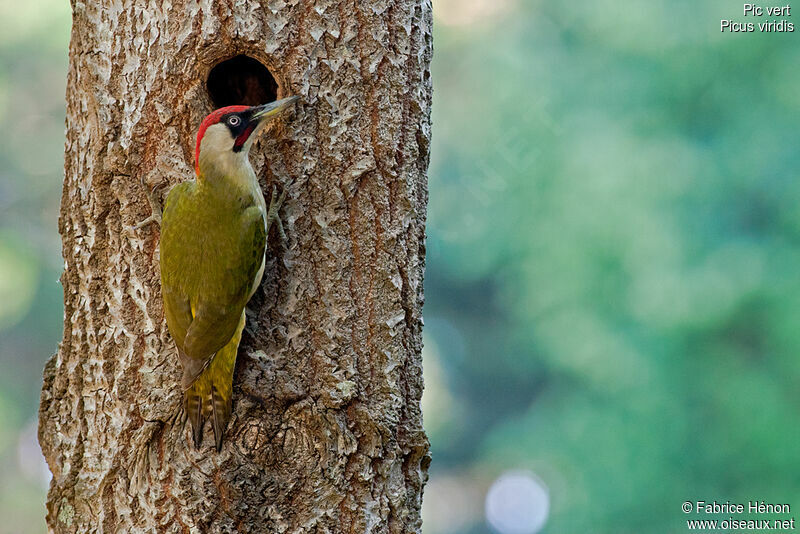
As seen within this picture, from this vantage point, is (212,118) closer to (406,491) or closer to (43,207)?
(406,491)

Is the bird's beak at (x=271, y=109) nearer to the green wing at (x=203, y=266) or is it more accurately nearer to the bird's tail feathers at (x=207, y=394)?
the green wing at (x=203, y=266)

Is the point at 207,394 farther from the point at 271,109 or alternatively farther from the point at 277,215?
the point at 271,109

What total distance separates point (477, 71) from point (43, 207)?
12.8ft

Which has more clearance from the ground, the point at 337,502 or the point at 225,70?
the point at 225,70

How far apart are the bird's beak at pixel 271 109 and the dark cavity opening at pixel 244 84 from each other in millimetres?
282

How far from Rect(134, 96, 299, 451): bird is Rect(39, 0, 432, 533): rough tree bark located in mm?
52

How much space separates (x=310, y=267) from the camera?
7.45 feet

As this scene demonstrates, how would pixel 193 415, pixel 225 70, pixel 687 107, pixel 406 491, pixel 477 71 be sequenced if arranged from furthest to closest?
pixel 477 71 < pixel 687 107 < pixel 225 70 < pixel 406 491 < pixel 193 415

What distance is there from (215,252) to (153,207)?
0.68 feet

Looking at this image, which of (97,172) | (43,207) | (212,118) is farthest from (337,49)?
(43,207)

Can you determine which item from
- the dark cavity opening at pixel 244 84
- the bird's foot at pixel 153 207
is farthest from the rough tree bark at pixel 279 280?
the dark cavity opening at pixel 244 84

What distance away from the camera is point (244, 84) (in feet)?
8.61

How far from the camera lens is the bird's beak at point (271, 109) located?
2.24 metres

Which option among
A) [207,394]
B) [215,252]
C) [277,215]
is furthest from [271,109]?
[207,394]
